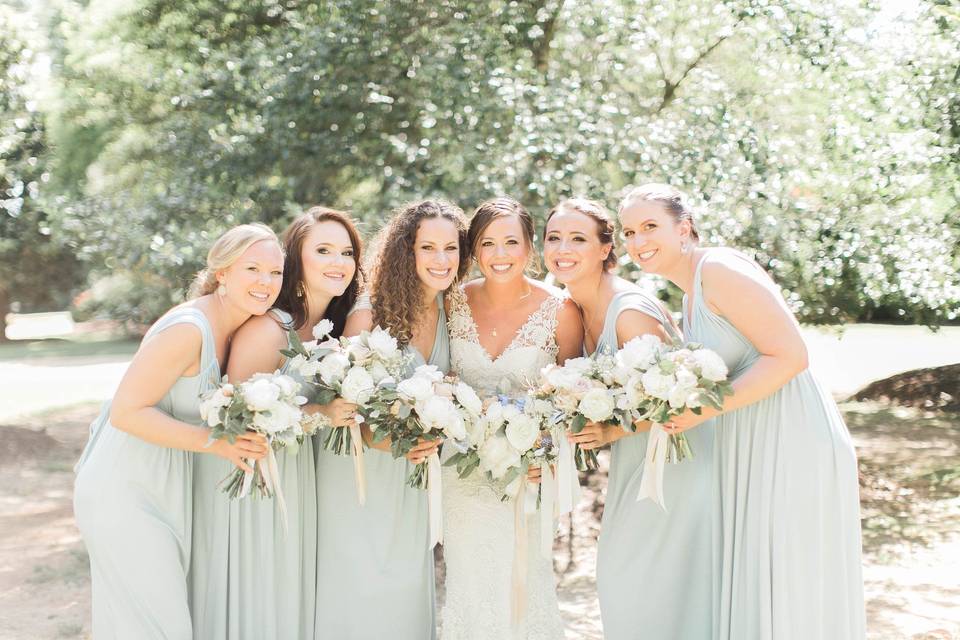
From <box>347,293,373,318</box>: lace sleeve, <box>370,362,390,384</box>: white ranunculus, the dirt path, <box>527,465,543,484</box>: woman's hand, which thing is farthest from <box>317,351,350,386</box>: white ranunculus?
the dirt path

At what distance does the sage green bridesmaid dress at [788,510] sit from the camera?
12.1ft

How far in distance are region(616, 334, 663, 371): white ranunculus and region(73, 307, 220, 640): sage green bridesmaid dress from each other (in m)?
1.76

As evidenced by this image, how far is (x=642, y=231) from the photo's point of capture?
13.2 feet

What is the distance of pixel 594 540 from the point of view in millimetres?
8148

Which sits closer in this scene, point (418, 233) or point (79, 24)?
point (418, 233)

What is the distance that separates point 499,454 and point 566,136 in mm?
3109

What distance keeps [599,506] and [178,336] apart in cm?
594

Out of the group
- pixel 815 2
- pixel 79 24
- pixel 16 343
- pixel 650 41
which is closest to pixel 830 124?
pixel 815 2

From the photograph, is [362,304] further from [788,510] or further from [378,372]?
[788,510]

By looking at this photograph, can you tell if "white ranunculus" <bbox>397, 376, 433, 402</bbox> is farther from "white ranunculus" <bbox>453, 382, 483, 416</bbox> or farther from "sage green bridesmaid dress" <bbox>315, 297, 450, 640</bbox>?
"sage green bridesmaid dress" <bbox>315, 297, 450, 640</bbox>

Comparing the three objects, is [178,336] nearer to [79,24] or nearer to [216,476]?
[216,476]

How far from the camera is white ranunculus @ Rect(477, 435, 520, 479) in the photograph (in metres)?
4.04

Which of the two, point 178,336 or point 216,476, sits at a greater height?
point 178,336

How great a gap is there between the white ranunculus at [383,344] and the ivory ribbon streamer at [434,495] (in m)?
0.53
